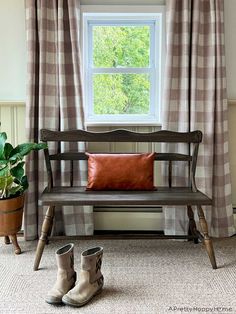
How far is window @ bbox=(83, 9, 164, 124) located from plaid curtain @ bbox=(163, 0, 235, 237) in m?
0.21

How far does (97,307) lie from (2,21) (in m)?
2.22

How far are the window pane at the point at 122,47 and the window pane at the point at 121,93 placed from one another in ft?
0.35

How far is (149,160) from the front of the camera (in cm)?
247

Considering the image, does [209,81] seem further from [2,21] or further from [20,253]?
[20,253]

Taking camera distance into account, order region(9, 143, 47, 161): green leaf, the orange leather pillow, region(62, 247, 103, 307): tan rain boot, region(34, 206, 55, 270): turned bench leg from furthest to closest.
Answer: the orange leather pillow → region(9, 143, 47, 161): green leaf → region(34, 206, 55, 270): turned bench leg → region(62, 247, 103, 307): tan rain boot

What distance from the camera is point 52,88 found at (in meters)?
2.63

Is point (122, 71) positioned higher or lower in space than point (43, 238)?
higher

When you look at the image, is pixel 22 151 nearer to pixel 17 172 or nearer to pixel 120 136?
pixel 17 172

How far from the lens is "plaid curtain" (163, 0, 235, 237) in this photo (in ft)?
8.44

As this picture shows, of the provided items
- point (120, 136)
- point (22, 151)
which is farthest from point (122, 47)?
point (22, 151)

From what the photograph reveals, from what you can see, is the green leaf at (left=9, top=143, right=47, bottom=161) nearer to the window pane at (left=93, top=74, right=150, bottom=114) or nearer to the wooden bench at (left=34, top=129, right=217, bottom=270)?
the wooden bench at (left=34, top=129, right=217, bottom=270)

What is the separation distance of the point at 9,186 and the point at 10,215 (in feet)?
0.66

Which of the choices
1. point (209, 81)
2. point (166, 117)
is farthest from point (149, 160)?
point (209, 81)

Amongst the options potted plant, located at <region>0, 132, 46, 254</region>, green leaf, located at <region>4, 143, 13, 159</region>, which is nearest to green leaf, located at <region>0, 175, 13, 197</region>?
potted plant, located at <region>0, 132, 46, 254</region>
